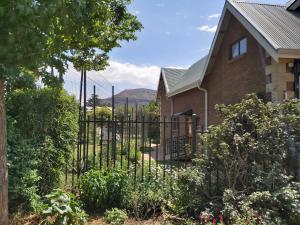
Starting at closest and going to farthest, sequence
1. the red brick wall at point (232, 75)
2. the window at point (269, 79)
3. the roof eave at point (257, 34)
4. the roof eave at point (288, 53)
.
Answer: the roof eave at point (288, 53), the roof eave at point (257, 34), the window at point (269, 79), the red brick wall at point (232, 75)

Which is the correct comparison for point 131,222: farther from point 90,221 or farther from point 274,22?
point 274,22

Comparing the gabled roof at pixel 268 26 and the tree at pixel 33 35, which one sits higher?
the gabled roof at pixel 268 26

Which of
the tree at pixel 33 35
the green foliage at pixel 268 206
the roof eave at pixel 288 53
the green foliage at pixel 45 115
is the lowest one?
the green foliage at pixel 268 206

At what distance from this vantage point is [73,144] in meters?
6.64

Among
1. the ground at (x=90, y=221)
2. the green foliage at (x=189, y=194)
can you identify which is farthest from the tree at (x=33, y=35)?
the green foliage at (x=189, y=194)

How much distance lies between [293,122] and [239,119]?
0.97 m

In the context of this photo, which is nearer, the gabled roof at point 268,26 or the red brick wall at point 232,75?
the gabled roof at point 268,26

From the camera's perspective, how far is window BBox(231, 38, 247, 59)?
39.2ft

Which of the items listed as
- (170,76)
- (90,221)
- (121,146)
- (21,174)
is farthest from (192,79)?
(21,174)

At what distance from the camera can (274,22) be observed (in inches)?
427

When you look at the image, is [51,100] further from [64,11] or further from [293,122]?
[293,122]

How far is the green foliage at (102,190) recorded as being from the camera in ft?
19.6

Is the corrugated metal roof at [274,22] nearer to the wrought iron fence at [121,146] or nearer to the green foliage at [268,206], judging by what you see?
the wrought iron fence at [121,146]

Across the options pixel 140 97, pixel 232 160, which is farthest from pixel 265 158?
pixel 140 97
